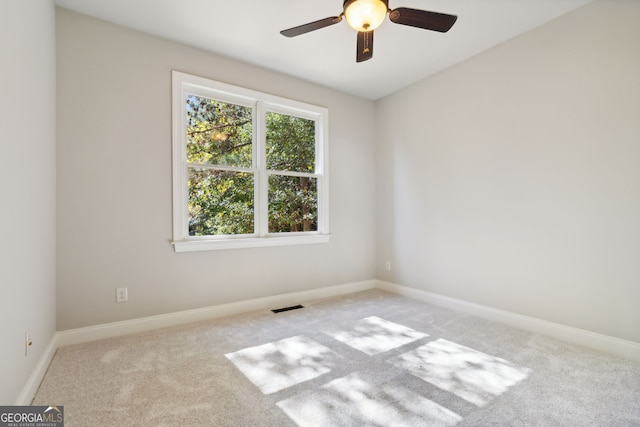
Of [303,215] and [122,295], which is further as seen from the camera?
[303,215]

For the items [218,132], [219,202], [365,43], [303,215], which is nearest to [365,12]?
[365,43]

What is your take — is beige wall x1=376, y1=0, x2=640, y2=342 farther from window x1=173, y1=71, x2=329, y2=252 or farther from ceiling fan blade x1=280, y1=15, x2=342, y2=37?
ceiling fan blade x1=280, y1=15, x2=342, y2=37

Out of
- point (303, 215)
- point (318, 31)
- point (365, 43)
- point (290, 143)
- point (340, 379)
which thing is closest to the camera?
point (340, 379)

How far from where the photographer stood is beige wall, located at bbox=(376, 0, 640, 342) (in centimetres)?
231

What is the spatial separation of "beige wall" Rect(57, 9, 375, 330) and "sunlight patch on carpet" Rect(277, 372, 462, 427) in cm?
178

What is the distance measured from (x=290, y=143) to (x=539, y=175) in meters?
2.67

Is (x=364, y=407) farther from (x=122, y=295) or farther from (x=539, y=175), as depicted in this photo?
(x=539, y=175)

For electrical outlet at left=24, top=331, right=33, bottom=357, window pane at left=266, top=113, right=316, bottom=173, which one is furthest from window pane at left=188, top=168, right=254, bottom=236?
electrical outlet at left=24, top=331, right=33, bottom=357

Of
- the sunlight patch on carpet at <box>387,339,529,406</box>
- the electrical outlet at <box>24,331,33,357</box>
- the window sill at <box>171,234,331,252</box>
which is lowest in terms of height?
the sunlight patch on carpet at <box>387,339,529,406</box>

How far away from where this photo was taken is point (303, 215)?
3932mm

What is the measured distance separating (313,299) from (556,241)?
2.60 metres

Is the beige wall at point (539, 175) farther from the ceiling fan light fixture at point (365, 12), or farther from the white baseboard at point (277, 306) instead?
the ceiling fan light fixture at point (365, 12)

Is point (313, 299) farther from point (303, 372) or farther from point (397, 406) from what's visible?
point (397, 406)

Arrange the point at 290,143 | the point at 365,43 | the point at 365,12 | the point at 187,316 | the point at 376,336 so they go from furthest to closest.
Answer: the point at 290,143, the point at 187,316, the point at 376,336, the point at 365,43, the point at 365,12
